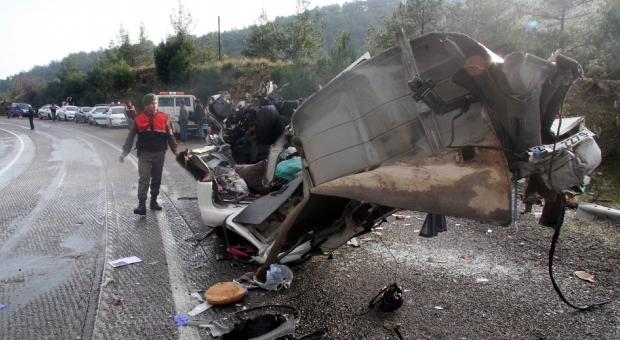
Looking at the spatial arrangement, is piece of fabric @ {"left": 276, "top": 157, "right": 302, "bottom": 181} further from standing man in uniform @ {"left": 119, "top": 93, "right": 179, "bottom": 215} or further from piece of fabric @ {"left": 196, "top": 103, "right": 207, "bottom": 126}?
piece of fabric @ {"left": 196, "top": 103, "right": 207, "bottom": 126}

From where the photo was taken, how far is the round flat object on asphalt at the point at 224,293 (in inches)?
146

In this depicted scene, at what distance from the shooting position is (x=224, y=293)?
378 centimetres

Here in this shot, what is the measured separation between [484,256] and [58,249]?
14.4 feet

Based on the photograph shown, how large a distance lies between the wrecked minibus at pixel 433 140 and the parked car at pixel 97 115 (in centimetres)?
2789

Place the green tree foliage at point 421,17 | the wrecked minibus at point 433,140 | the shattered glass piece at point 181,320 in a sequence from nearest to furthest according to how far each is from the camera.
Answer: the wrecked minibus at point 433,140 < the shattered glass piece at point 181,320 < the green tree foliage at point 421,17

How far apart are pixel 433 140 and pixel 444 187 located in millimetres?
682

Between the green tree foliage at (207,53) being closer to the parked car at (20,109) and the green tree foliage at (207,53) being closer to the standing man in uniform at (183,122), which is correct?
the parked car at (20,109)

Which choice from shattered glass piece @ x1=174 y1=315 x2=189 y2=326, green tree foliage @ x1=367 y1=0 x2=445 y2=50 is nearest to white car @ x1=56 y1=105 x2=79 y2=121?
green tree foliage @ x1=367 y1=0 x2=445 y2=50

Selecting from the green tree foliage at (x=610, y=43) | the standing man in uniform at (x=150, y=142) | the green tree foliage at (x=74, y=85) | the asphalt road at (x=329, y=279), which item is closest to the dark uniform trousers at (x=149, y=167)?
the standing man in uniform at (x=150, y=142)

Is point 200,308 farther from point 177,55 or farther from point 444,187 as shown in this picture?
point 177,55

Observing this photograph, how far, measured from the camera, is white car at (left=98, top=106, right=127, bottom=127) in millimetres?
27984

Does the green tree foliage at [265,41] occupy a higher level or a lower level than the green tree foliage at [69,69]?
higher

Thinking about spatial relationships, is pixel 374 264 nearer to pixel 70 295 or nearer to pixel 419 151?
pixel 419 151

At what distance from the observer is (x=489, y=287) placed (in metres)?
4.02
